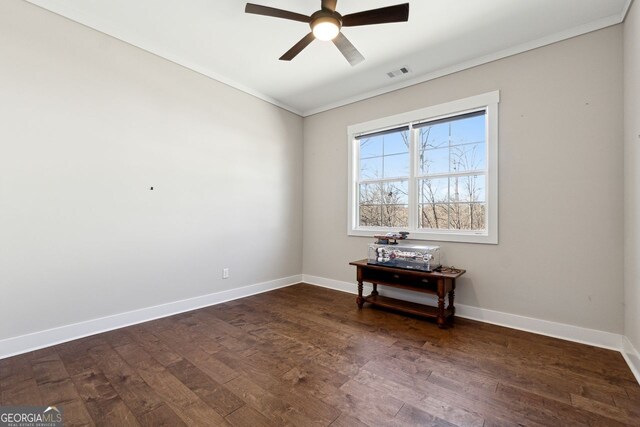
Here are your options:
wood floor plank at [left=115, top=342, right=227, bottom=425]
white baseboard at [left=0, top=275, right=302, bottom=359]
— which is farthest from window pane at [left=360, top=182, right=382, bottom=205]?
wood floor plank at [left=115, top=342, right=227, bottom=425]

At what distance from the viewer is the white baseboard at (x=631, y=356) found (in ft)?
6.45

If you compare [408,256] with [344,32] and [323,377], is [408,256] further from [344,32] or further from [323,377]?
[344,32]

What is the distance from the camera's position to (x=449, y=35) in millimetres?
2723

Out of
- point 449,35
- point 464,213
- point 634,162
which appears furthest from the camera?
point 464,213

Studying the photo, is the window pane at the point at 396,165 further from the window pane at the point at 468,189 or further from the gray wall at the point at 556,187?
the gray wall at the point at 556,187

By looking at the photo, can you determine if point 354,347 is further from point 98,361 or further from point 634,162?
point 634,162

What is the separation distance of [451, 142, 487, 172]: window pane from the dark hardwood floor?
1.71 meters

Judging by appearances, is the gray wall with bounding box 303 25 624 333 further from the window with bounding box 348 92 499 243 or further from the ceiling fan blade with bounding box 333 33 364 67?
the ceiling fan blade with bounding box 333 33 364 67

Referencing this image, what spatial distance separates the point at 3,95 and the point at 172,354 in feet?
7.86

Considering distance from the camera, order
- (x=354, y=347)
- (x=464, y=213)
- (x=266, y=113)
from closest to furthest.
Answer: (x=354, y=347), (x=464, y=213), (x=266, y=113)

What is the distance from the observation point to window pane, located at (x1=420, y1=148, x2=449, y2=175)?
3393 mm

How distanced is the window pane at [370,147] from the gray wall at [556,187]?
3.18 ft

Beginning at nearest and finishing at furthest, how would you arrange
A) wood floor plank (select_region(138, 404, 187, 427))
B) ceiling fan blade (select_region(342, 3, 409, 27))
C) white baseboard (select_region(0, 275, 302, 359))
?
wood floor plank (select_region(138, 404, 187, 427))
ceiling fan blade (select_region(342, 3, 409, 27))
white baseboard (select_region(0, 275, 302, 359))

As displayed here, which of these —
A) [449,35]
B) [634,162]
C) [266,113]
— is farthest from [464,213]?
[266,113]
